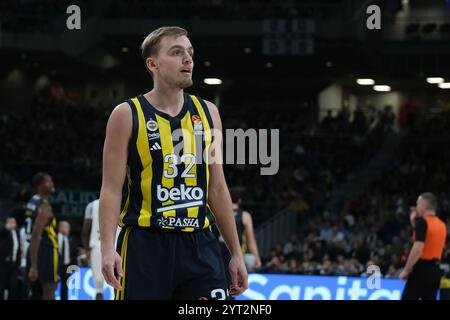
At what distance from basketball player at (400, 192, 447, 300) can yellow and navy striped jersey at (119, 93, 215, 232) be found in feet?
22.7

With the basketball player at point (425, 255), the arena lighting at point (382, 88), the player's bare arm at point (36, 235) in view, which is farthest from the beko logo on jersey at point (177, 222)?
the arena lighting at point (382, 88)

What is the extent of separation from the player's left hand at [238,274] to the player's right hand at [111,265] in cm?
57

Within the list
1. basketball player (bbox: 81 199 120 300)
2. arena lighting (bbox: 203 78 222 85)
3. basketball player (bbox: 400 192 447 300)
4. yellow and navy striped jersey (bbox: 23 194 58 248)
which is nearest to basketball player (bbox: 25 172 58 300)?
yellow and navy striped jersey (bbox: 23 194 58 248)

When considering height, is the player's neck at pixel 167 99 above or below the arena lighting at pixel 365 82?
below

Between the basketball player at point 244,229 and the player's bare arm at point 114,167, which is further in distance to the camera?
the basketball player at point 244,229

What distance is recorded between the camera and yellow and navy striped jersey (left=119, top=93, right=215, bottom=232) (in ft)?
16.3

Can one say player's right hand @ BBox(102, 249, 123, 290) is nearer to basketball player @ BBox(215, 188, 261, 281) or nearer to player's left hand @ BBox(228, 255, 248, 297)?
player's left hand @ BBox(228, 255, 248, 297)

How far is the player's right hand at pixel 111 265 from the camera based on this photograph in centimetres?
473

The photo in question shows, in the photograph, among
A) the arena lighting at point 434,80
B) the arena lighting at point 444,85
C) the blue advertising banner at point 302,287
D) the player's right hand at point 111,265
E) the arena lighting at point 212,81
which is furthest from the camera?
the arena lighting at point 444,85

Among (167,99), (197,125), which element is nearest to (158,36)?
(167,99)

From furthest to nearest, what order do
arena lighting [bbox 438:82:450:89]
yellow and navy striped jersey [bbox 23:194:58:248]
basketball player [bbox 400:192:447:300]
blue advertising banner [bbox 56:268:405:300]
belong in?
arena lighting [bbox 438:82:450:89], blue advertising banner [bbox 56:268:405:300], yellow and navy striped jersey [bbox 23:194:58:248], basketball player [bbox 400:192:447:300]

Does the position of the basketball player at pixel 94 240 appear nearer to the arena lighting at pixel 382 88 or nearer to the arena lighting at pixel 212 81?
the arena lighting at pixel 212 81

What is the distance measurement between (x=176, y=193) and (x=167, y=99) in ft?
1.54
